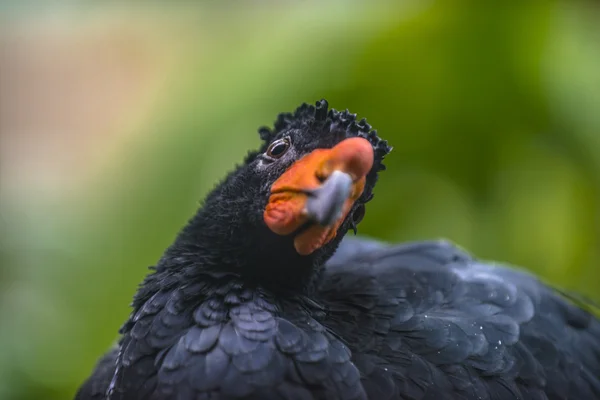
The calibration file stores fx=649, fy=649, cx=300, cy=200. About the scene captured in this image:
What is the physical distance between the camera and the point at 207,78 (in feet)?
9.45

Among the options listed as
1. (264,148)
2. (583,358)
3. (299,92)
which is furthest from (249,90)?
(583,358)

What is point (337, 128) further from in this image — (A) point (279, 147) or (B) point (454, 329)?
(B) point (454, 329)

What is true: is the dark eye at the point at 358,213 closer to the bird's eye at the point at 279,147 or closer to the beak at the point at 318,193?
the beak at the point at 318,193

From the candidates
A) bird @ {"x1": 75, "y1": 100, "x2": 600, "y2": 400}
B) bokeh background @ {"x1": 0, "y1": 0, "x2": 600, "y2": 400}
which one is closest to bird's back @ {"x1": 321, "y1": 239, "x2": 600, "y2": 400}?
bird @ {"x1": 75, "y1": 100, "x2": 600, "y2": 400}

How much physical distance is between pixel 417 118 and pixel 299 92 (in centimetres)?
47

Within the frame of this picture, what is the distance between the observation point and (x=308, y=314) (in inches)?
47.0

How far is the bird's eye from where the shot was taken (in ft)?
3.87

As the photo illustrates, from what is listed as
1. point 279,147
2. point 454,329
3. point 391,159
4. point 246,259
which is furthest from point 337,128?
point 391,159

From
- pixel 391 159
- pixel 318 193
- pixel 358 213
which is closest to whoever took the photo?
pixel 318 193

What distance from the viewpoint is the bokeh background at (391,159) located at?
2.46 m

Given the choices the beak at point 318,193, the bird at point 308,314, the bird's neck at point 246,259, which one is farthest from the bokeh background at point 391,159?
the beak at point 318,193

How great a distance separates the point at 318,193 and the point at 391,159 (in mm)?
1562

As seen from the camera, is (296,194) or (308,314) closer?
(296,194)

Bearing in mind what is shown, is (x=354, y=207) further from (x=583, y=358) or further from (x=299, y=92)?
(x=299, y=92)
